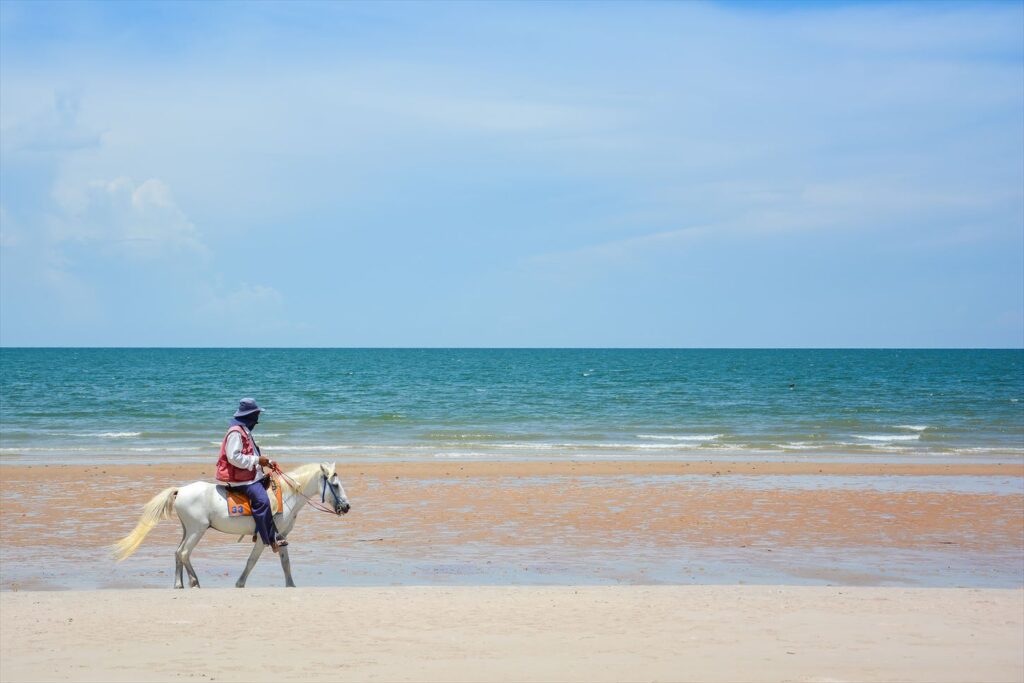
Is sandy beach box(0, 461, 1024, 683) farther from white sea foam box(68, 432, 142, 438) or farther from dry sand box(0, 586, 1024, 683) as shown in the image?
white sea foam box(68, 432, 142, 438)

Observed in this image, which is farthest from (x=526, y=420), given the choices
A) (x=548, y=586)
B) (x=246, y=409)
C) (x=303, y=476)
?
(x=246, y=409)

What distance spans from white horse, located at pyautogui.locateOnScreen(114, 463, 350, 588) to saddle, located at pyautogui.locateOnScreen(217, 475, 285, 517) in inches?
1.5

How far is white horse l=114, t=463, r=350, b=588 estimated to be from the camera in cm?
1127

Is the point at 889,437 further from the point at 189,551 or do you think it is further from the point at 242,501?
the point at 189,551

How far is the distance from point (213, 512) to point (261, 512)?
0.54 metres

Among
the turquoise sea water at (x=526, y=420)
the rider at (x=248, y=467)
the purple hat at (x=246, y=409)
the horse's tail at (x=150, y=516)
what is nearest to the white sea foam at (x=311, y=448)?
the turquoise sea water at (x=526, y=420)

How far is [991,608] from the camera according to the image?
986 centimetres

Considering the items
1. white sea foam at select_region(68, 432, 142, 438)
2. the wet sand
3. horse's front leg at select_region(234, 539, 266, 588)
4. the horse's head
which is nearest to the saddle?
horse's front leg at select_region(234, 539, 266, 588)

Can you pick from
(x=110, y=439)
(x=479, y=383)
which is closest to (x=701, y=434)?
(x=110, y=439)

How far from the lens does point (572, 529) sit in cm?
1557

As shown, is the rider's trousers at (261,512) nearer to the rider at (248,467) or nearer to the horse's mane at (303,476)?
the rider at (248,467)

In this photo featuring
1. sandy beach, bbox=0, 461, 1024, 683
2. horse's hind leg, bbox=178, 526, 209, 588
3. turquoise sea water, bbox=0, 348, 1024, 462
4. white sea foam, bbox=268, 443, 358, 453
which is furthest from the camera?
turquoise sea water, bbox=0, 348, 1024, 462

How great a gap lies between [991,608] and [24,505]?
49.6ft

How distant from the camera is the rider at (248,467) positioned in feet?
36.8
